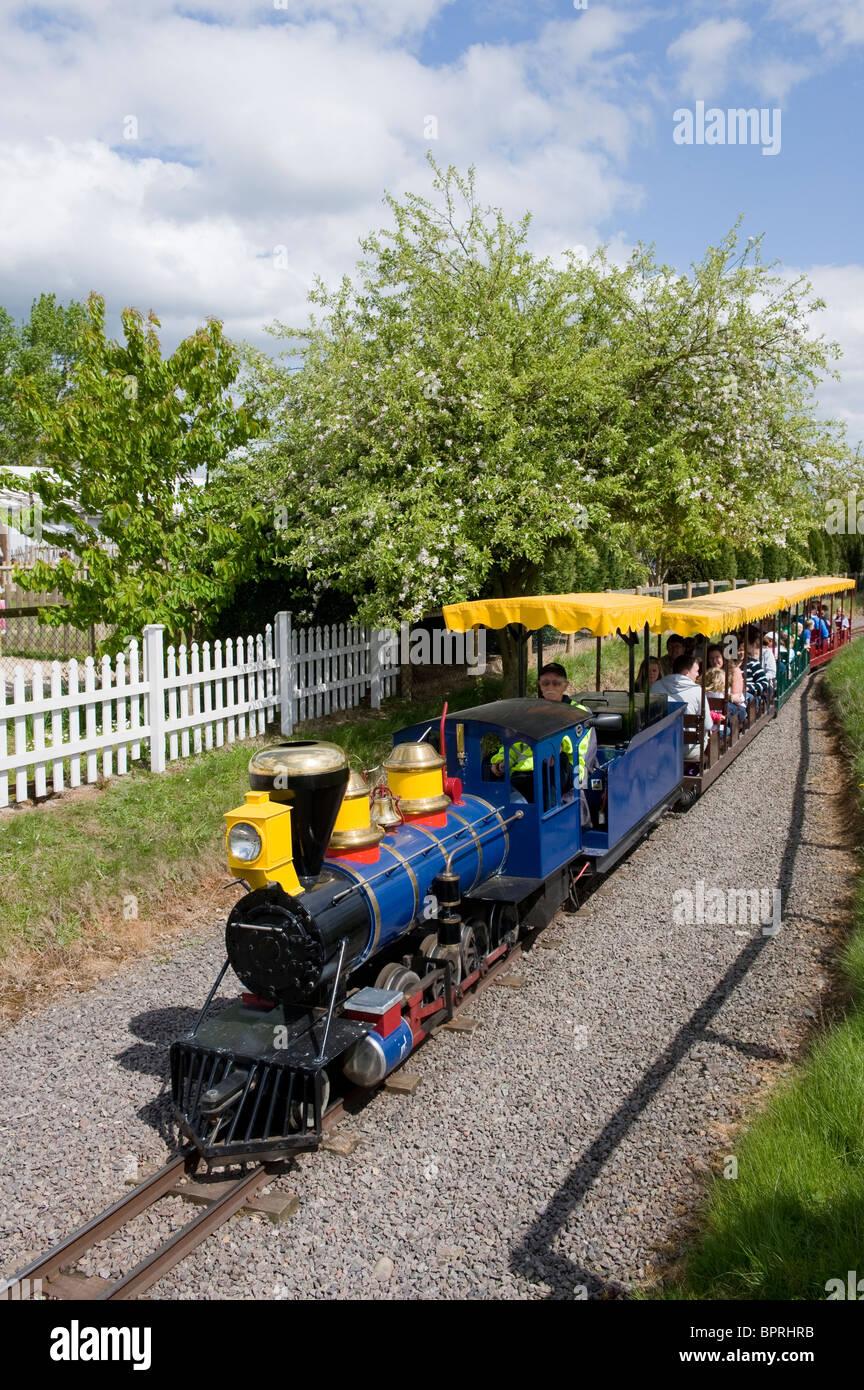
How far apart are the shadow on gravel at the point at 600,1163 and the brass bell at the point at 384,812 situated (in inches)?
82.1

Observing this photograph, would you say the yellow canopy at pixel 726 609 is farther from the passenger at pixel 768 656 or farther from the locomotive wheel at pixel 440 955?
the locomotive wheel at pixel 440 955

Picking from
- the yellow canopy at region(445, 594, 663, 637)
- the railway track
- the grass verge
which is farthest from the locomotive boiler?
the yellow canopy at region(445, 594, 663, 637)

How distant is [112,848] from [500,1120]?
15.6 ft

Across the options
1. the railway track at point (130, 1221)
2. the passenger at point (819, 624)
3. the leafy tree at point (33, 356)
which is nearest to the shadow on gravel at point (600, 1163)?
the railway track at point (130, 1221)

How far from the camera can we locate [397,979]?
18.1 feet

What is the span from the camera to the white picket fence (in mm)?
9141

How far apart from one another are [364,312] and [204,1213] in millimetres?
13701

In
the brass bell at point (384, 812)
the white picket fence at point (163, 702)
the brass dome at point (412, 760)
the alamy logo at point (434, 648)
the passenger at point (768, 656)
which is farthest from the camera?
the passenger at point (768, 656)

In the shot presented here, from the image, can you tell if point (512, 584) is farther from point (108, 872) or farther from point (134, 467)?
point (108, 872)

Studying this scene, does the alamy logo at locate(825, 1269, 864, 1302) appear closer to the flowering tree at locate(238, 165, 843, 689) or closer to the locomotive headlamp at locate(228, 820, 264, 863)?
the locomotive headlamp at locate(228, 820, 264, 863)

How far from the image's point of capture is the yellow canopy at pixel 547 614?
788 cm

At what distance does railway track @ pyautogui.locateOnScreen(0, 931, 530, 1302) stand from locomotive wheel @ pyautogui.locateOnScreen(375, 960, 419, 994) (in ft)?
2.81

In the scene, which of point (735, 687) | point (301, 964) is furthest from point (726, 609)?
point (301, 964)
